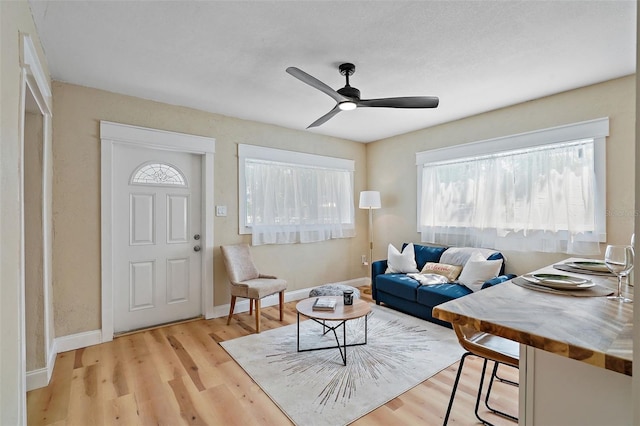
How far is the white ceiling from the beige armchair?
176 centimetres

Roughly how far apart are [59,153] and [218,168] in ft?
4.91

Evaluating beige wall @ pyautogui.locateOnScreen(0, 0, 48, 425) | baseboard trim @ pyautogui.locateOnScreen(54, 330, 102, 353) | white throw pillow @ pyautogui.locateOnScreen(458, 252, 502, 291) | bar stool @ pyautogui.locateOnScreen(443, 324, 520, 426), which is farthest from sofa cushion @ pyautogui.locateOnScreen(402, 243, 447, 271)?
beige wall @ pyautogui.locateOnScreen(0, 0, 48, 425)

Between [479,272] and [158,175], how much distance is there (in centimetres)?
371

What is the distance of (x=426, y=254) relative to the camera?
4148mm

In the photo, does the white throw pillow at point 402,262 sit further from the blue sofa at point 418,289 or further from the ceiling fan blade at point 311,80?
the ceiling fan blade at point 311,80

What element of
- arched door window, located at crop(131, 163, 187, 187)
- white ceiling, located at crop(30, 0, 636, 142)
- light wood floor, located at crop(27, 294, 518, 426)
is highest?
white ceiling, located at crop(30, 0, 636, 142)

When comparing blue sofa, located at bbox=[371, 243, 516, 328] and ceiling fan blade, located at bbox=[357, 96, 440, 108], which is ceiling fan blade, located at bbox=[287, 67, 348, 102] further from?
blue sofa, located at bbox=[371, 243, 516, 328]

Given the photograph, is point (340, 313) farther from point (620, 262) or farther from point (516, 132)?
point (516, 132)

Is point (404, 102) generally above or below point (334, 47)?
below

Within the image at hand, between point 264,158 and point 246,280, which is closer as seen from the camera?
point 246,280

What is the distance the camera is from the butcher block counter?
2.66 ft

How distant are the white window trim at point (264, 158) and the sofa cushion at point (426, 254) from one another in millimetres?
1799

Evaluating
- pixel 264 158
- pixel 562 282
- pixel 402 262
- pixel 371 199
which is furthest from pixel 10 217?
pixel 371 199

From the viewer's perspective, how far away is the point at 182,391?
2.22 metres
